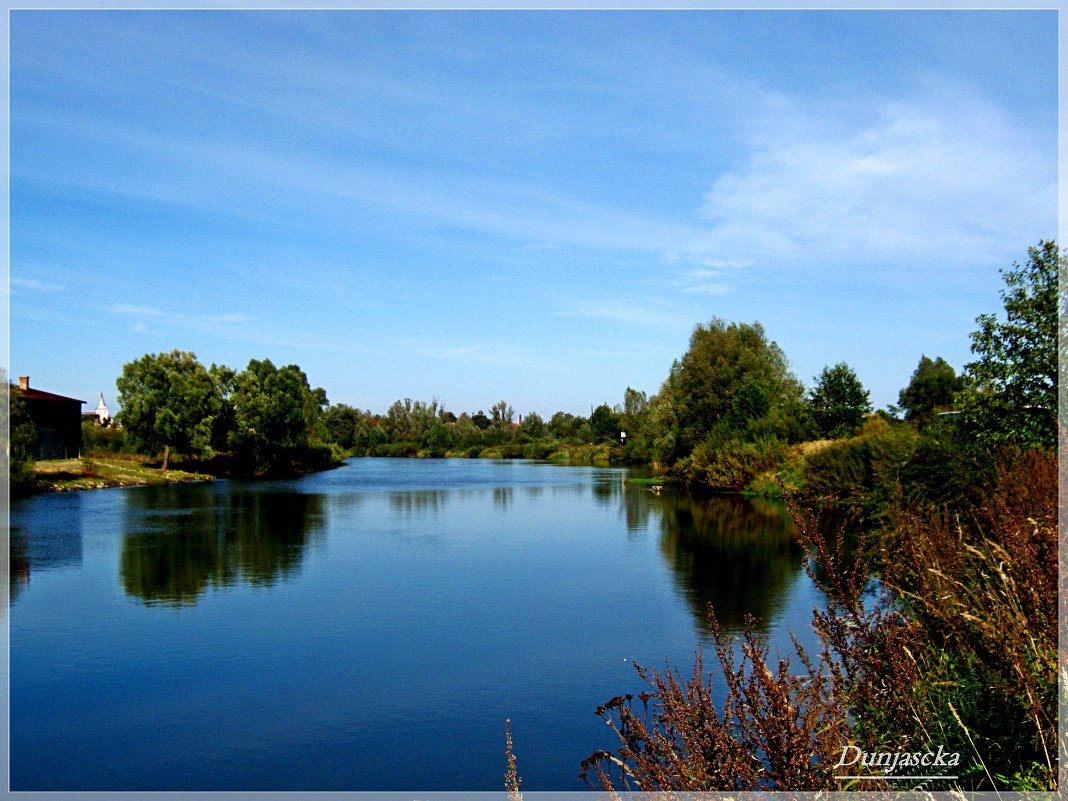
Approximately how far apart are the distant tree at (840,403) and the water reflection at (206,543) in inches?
680

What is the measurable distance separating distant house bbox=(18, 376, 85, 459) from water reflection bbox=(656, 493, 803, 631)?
80.7 feet

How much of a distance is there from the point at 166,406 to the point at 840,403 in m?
29.5

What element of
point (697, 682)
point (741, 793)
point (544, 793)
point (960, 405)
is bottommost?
point (544, 793)

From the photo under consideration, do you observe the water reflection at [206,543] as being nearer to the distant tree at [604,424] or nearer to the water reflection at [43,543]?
the water reflection at [43,543]

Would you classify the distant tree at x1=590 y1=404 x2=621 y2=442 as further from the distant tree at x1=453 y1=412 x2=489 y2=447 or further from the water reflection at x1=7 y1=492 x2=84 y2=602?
the water reflection at x1=7 y1=492 x2=84 y2=602

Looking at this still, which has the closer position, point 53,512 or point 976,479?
point 976,479

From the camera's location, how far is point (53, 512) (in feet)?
73.3

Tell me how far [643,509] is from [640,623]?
1468 centimetres

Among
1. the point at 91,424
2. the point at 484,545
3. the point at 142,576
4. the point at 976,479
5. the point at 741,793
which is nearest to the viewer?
the point at 741,793

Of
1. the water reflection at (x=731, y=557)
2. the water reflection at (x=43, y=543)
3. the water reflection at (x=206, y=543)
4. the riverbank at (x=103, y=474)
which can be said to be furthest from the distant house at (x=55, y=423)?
the water reflection at (x=731, y=557)

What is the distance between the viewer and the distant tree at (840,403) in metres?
28.1

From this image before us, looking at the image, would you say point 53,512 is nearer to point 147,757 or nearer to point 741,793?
point 147,757

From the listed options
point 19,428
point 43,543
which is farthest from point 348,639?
point 19,428

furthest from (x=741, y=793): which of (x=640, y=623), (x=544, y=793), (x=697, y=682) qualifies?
(x=640, y=623)
